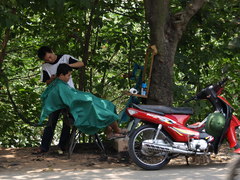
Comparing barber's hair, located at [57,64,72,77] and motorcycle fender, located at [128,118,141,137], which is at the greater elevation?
barber's hair, located at [57,64,72,77]

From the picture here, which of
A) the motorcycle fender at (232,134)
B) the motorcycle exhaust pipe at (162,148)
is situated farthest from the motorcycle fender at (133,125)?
the motorcycle fender at (232,134)

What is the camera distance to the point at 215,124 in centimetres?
702

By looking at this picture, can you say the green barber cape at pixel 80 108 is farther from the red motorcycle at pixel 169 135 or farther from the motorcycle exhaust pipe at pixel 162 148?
the motorcycle exhaust pipe at pixel 162 148

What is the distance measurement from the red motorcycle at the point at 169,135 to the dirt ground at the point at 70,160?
1.47ft

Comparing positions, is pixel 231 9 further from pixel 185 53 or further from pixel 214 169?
pixel 214 169

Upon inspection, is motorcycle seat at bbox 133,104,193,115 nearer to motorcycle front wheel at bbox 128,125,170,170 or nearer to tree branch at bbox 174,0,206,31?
motorcycle front wheel at bbox 128,125,170,170

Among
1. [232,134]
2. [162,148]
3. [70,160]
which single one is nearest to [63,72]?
[70,160]

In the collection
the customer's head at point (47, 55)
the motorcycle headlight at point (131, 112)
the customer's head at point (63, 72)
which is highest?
the customer's head at point (47, 55)

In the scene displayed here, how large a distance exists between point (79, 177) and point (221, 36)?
4.70m

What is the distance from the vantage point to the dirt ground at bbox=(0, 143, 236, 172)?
281 inches

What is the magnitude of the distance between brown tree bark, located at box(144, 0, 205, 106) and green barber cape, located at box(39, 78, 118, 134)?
88 centimetres

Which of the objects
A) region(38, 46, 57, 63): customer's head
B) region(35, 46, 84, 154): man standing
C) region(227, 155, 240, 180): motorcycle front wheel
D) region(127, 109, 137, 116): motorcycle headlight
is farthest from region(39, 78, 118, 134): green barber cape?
region(227, 155, 240, 180): motorcycle front wheel

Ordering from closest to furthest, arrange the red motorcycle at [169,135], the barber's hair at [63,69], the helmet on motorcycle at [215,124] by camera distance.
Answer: the red motorcycle at [169,135] → the helmet on motorcycle at [215,124] → the barber's hair at [63,69]

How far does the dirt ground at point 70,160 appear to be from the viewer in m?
7.14
